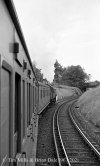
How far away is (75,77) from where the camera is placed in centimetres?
10281

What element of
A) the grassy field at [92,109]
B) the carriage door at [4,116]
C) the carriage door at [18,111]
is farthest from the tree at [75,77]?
the carriage door at [4,116]

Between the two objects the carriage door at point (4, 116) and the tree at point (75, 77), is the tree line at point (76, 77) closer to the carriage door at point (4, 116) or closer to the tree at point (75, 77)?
the tree at point (75, 77)

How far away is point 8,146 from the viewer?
3.20 metres

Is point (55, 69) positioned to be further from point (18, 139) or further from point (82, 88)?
point (18, 139)

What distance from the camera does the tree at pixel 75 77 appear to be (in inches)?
3968

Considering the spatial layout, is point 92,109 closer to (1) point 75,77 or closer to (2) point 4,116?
(2) point 4,116

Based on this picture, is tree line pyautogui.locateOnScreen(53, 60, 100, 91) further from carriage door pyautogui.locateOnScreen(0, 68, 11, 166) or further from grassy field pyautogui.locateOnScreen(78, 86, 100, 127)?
carriage door pyautogui.locateOnScreen(0, 68, 11, 166)

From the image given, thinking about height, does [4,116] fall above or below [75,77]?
below

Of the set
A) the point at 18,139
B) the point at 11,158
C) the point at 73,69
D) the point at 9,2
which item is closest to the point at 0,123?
the point at 11,158

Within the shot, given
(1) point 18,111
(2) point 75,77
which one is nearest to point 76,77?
(2) point 75,77

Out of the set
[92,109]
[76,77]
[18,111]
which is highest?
[76,77]

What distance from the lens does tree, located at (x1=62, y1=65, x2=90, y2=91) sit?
100781 mm

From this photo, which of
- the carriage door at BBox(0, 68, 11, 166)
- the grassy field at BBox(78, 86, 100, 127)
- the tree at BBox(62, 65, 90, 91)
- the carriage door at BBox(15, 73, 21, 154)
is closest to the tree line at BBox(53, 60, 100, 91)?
the tree at BBox(62, 65, 90, 91)

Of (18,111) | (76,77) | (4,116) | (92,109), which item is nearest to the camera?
(4,116)
